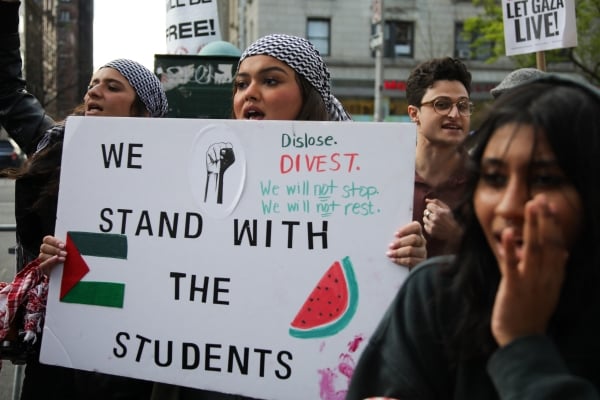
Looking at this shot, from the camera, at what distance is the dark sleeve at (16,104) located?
3.01 m

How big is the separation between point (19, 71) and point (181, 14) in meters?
3.28

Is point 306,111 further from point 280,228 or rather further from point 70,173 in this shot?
point 70,173

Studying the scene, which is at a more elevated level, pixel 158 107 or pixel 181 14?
pixel 181 14

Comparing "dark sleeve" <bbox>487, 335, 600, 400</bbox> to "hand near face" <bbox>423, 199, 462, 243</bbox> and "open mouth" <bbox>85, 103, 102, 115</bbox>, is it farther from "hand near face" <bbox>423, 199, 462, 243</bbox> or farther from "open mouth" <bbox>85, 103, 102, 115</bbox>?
"open mouth" <bbox>85, 103, 102, 115</bbox>

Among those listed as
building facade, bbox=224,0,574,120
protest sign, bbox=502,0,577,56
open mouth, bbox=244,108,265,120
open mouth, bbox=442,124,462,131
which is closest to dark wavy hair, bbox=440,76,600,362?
open mouth, bbox=244,108,265,120

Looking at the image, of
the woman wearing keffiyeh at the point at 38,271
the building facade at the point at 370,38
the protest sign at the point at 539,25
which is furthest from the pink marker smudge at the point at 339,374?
the building facade at the point at 370,38

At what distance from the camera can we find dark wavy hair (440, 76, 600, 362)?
1.23 metres

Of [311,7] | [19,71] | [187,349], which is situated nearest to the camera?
[187,349]

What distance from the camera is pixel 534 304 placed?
1181 mm

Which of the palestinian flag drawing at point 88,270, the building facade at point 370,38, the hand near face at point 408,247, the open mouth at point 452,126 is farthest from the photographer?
the building facade at point 370,38

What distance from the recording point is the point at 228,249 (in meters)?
2.22

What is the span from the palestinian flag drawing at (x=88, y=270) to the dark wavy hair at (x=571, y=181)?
4.24 feet

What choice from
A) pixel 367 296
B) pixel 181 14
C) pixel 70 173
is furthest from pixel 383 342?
pixel 181 14

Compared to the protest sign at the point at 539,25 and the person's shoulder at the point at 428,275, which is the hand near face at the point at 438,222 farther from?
the protest sign at the point at 539,25
